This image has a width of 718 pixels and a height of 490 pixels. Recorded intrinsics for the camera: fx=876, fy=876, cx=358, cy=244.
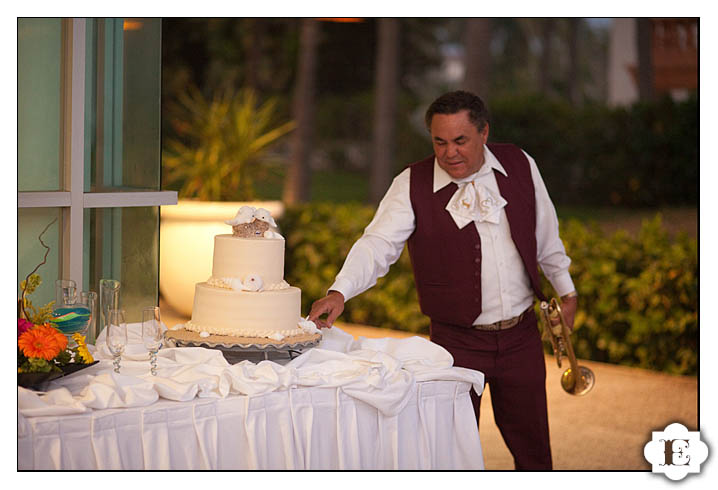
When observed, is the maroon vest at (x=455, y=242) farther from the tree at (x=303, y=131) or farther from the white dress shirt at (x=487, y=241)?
the tree at (x=303, y=131)

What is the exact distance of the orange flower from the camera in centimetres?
239

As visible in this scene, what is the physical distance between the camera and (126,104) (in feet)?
11.5

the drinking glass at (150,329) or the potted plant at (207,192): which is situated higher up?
the potted plant at (207,192)

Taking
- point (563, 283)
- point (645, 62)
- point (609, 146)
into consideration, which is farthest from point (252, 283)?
point (645, 62)

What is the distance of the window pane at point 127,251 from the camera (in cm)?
343

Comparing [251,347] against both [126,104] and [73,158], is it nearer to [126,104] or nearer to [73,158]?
[73,158]

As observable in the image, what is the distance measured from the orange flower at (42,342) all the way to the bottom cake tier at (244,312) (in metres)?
0.47

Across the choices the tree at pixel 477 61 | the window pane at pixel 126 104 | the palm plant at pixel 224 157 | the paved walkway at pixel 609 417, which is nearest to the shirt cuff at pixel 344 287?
the window pane at pixel 126 104

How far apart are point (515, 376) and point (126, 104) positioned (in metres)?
1.93

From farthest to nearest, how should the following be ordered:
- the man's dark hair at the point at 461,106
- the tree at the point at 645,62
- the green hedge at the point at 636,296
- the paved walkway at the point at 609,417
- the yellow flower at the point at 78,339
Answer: the tree at the point at 645,62
the green hedge at the point at 636,296
the paved walkway at the point at 609,417
the man's dark hair at the point at 461,106
the yellow flower at the point at 78,339
